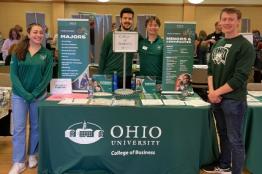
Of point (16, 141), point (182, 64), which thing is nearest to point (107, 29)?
point (182, 64)

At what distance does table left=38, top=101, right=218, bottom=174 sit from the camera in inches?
103

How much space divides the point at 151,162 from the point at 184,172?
28 centimetres

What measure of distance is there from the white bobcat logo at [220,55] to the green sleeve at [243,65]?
112 mm

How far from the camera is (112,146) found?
268 cm

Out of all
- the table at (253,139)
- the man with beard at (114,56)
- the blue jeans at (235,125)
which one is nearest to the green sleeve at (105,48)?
the man with beard at (114,56)

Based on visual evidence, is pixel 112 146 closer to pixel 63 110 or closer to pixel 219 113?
pixel 63 110

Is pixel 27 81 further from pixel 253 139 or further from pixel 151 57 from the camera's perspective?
pixel 253 139

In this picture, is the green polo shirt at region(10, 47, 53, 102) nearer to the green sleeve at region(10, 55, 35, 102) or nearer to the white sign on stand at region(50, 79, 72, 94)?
the green sleeve at region(10, 55, 35, 102)

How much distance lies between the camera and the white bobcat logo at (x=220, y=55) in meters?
2.54

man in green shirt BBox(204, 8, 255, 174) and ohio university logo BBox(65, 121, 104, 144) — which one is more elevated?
man in green shirt BBox(204, 8, 255, 174)

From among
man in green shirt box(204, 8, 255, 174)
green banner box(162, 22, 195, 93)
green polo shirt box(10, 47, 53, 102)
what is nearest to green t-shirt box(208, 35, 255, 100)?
man in green shirt box(204, 8, 255, 174)

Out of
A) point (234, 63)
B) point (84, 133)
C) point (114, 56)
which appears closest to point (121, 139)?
point (84, 133)

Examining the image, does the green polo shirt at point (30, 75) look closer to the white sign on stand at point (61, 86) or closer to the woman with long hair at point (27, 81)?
the woman with long hair at point (27, 81)

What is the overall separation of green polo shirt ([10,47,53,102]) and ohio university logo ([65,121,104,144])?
46 cm
